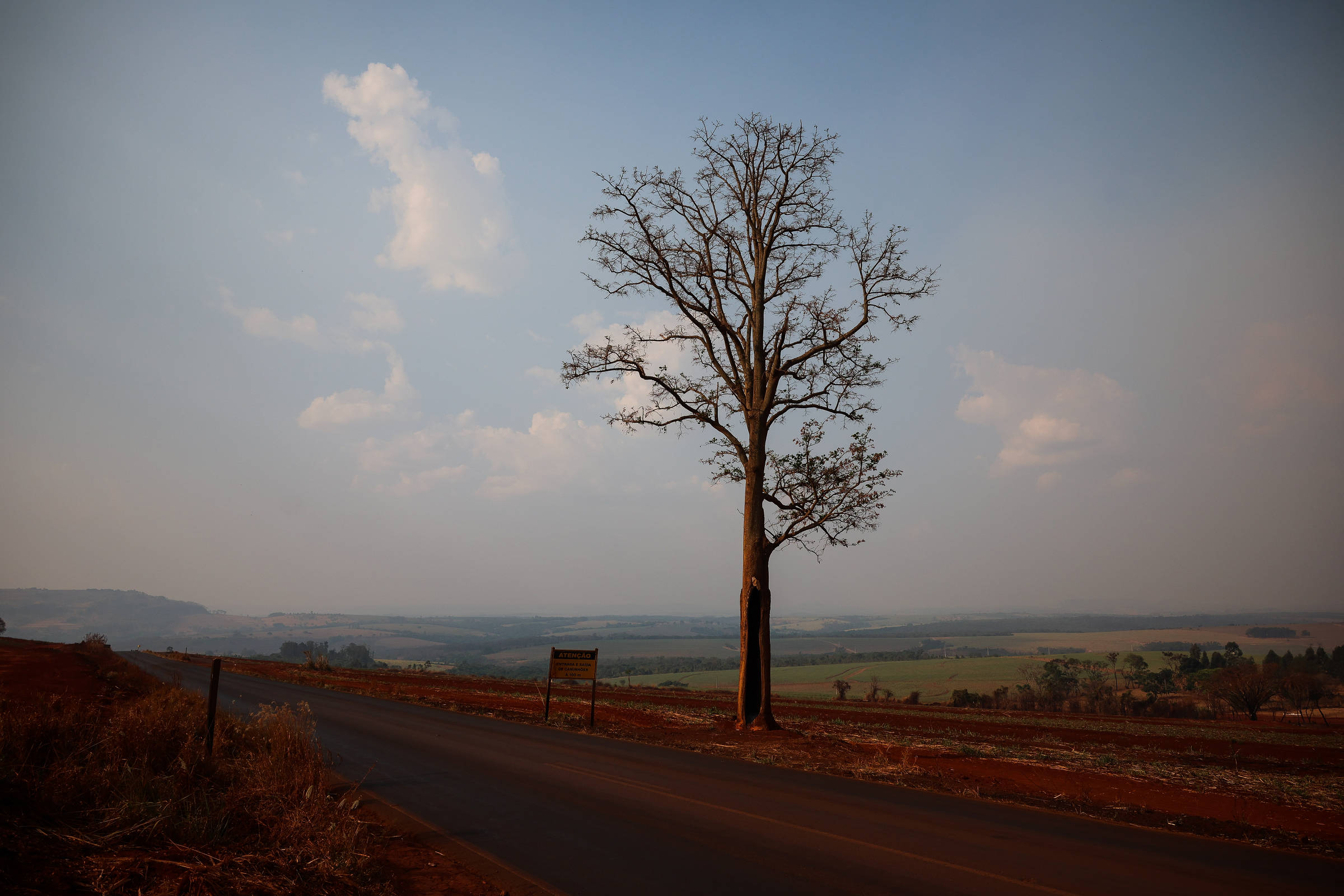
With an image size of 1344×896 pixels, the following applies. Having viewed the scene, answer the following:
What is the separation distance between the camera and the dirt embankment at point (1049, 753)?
10555mm

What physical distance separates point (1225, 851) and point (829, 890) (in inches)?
207

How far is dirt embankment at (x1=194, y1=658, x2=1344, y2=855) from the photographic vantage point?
10555 mm

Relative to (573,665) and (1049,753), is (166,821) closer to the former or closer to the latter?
(573,665)

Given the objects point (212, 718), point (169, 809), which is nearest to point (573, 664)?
point (212, 718)

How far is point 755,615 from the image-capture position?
20094 mm

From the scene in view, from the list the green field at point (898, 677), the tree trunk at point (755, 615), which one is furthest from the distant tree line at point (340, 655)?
the tree trunk at point (755, 615)

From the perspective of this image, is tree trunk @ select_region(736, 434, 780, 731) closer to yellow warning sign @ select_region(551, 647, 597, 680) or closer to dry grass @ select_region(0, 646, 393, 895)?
yellow warning sign @ select_region(551, 647, 597, 680)

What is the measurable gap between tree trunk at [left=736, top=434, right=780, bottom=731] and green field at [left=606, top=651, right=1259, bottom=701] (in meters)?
44.0

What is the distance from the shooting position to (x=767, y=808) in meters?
9.34

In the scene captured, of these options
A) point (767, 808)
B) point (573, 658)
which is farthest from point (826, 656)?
point (767, 808)

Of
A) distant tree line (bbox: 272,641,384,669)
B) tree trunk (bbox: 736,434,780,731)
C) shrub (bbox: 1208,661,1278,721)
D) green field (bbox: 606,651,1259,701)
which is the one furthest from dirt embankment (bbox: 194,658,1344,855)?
distant tree line (bbox: 272,641,384,669)

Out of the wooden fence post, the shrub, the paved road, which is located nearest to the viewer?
the paved road

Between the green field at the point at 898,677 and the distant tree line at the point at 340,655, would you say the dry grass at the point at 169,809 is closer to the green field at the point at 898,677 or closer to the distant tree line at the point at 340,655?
the green field at the point at 898,677

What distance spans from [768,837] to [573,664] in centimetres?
1285
